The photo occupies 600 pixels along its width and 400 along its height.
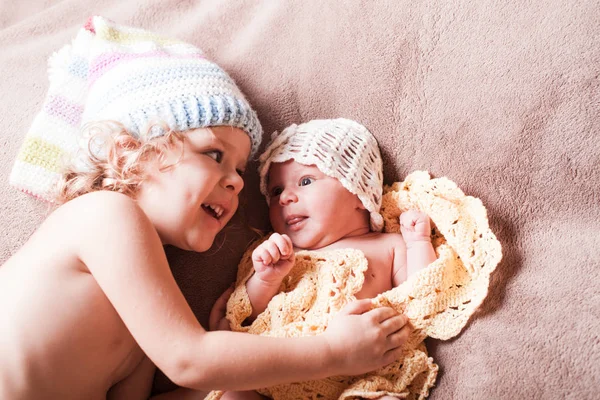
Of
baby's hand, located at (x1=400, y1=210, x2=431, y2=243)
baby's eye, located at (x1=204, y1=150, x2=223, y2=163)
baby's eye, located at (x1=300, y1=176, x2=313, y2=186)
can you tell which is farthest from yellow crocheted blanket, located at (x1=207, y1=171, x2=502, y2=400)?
baby's eye, located at (x1=204, y1=150, x2=223, y2=163)

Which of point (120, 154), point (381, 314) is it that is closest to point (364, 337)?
point (381, 314)

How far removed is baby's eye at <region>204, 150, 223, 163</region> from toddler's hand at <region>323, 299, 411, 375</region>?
0.38 metres

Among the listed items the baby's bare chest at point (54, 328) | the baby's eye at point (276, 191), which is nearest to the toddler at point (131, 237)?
the baby's bare chest at point (54, 328)

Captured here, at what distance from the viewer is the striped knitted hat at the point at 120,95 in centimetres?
103

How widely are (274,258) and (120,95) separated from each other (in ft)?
1.39

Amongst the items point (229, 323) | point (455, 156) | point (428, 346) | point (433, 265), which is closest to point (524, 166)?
point (455, 156)

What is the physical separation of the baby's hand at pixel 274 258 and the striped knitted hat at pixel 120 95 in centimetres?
24

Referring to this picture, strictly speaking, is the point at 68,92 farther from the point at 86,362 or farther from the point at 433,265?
the point at 433,265

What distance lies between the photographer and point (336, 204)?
1.18 meters

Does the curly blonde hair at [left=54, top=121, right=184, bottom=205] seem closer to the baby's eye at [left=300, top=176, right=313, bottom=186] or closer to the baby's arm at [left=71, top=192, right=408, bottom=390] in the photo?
the baby's arm at [left=71, top=192, right=408, bottom=390]

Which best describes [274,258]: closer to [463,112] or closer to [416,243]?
[416,243]

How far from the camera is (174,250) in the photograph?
123 cm

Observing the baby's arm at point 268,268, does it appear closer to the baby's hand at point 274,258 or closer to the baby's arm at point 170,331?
the baby's hand at point 274,258

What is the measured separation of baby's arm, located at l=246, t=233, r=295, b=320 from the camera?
106 cm
